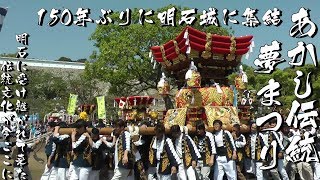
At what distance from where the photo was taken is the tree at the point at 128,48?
29.8 metres

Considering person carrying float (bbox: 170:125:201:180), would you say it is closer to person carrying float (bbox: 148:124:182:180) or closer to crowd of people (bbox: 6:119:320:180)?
crowd of people (bbox: 6:119:320:180)

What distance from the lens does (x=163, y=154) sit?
8.53m


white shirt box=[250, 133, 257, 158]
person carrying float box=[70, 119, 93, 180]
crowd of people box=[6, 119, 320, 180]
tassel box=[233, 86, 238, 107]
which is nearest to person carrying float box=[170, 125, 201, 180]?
crowd of people box=[6, 119, 320, 180]

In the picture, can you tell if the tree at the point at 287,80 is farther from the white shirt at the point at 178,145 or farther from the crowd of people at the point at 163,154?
the white shirt at the point at 178,145

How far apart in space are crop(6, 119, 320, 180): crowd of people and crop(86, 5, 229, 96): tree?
780 inches

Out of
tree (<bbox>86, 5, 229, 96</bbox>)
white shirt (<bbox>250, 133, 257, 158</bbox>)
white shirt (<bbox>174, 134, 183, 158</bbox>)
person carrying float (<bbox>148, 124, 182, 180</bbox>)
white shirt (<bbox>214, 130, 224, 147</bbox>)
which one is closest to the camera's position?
person carrying float (<bbox>148, 124, 182, 180</bbox>)

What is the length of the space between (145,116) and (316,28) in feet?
35.7

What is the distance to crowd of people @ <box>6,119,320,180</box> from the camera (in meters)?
8.52

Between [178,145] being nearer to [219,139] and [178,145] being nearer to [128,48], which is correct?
[219,139]

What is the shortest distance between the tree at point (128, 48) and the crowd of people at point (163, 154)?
65.0 feet

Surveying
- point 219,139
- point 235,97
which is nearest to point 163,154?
point 219,139

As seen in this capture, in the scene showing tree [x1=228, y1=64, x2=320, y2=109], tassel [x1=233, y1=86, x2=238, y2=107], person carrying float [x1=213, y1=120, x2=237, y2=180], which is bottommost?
person carrying float [x1=213, y1=120, x2=237, y2=180]

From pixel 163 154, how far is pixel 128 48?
21.7 m

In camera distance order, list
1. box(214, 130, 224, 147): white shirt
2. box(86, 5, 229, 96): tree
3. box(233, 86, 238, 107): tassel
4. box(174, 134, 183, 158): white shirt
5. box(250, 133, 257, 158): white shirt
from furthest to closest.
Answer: box(86, 5, 229, 96): tree → box(233, 86, 238, 107): tassel → box(250, 133, 257, 158): white shirt → box(214, 130, 224, 147): white shirt → box(174, 134, 183, 158): white shirt
